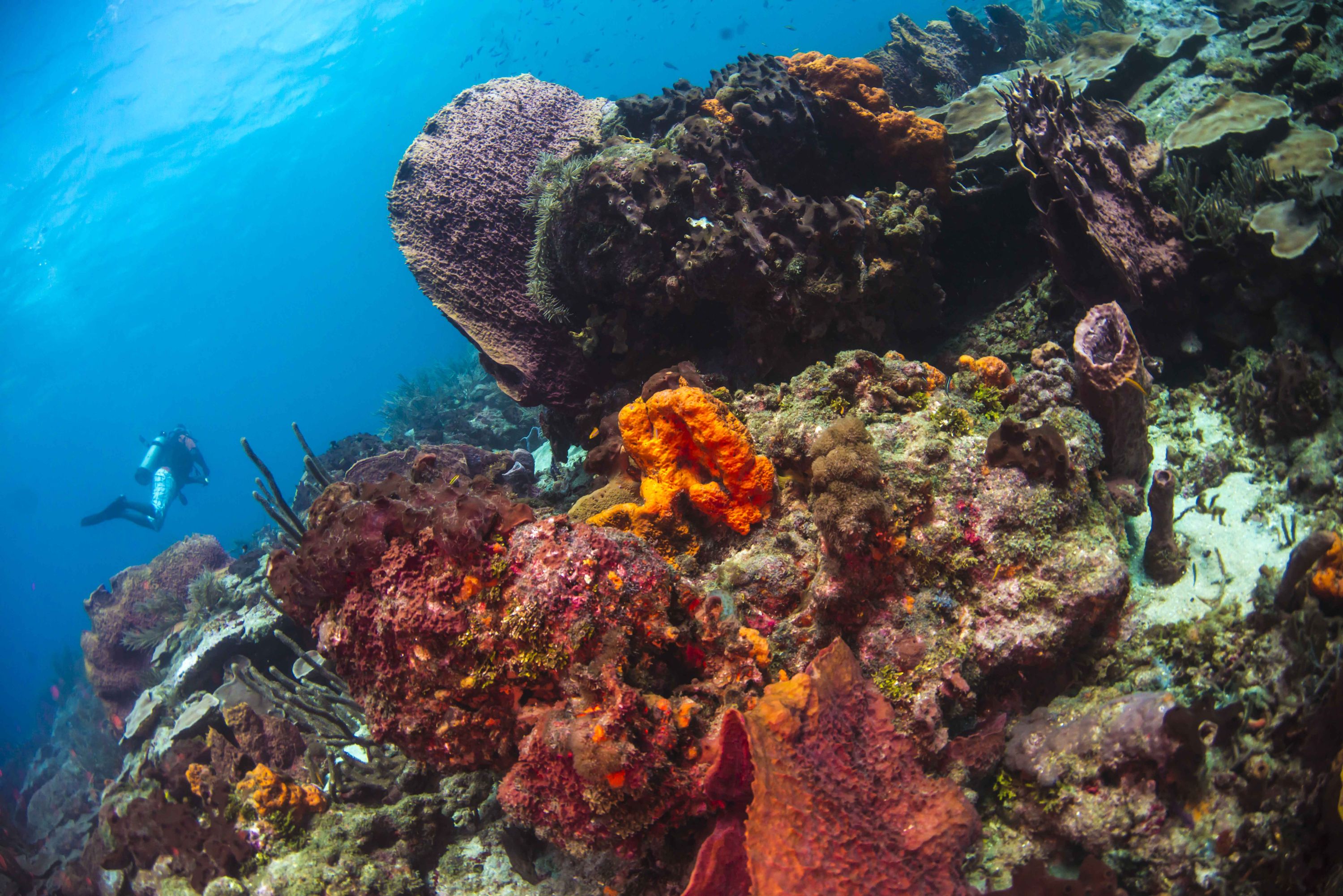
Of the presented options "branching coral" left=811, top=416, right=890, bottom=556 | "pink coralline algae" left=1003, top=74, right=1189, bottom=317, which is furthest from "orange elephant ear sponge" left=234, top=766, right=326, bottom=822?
"pink coralline algae" left=1003, top=74, right=1189, bottom=317

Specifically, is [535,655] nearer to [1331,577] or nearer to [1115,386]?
[1331,577]

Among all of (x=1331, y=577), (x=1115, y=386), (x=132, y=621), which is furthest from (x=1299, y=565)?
(x=132, y=621)

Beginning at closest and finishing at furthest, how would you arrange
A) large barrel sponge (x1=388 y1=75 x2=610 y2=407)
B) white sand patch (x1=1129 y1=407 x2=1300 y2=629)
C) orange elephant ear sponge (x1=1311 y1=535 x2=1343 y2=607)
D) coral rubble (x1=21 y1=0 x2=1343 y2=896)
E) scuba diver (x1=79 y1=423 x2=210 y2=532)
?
coral rubble (x1=21 y1=0 x2=1343 y2=896)
orange elephant ear sponge (x1=1311 y1=535 x2=1343 y2=607)
white sand patch (x1=1129 y1=407 x2=1300 y2=629)
large barrel sponge (x1=388 y1=75 x2=610 y2=407)
scuba diver (x1=79 y1=423 x2=210 y2=532)

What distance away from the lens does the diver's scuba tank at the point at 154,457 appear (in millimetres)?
17812

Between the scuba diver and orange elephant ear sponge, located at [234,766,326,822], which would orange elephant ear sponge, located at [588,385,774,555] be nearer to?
orange elephant ear sponge, located at [234,766,326,822]

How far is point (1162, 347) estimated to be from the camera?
15.3 ft

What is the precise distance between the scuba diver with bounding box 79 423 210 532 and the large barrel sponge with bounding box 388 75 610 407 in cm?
1625

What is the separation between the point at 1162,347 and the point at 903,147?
9.76 feet

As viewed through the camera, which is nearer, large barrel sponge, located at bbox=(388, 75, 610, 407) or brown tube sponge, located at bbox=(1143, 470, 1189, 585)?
brown tube sponge, located at bbox=(1143, 470, 1189, 585)

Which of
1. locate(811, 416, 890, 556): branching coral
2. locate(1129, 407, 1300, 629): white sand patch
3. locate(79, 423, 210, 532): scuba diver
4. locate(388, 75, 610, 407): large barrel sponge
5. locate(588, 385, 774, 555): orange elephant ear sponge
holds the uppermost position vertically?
locate(79, 423, 210, 532): scuba diver

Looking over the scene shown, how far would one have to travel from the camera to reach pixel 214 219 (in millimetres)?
58344

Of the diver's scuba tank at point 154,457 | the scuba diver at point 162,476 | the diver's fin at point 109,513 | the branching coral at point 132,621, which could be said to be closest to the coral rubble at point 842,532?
the branching coral at point 132,621

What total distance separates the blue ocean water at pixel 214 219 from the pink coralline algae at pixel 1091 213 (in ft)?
103

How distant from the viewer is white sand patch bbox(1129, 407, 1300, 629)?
293 centimetres
